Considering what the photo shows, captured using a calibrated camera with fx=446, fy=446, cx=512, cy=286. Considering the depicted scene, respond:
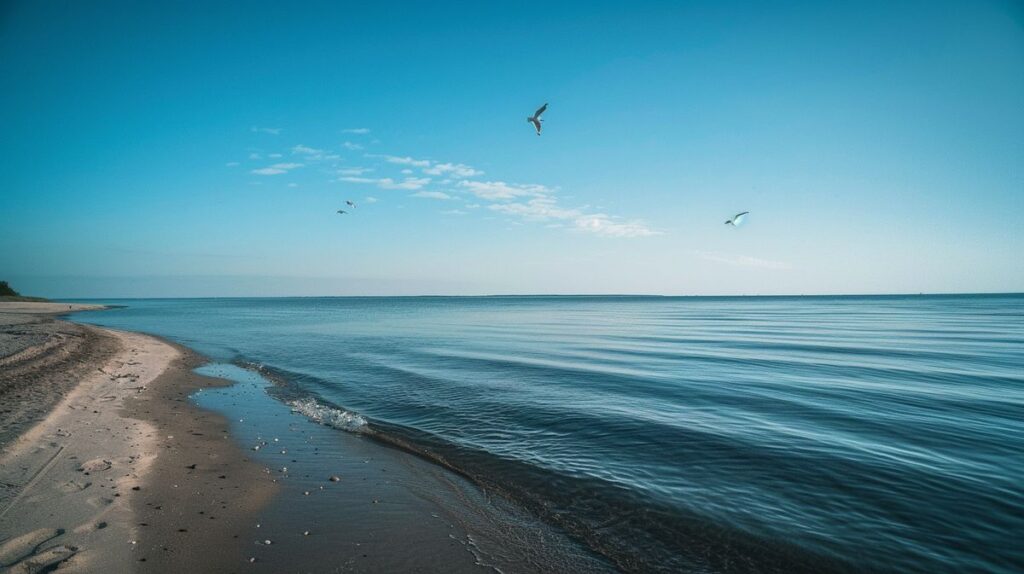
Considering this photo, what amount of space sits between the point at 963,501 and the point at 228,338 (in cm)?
4708

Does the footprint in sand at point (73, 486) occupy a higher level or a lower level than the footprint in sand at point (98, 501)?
higher

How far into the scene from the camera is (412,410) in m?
14.9

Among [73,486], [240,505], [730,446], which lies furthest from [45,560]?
[730,446]

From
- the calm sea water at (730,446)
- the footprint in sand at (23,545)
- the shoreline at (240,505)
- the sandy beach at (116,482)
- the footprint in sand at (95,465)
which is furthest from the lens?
the footprint in sand at (95,465)

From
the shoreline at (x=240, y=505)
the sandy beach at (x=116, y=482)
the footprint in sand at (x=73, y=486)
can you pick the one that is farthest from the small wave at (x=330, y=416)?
the footprint in sand at (x=73, y=486)

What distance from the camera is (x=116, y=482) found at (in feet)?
26.0

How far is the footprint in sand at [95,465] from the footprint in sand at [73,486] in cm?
62

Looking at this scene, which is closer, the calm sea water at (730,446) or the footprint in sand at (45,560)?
the footprint in sand at (45,560)

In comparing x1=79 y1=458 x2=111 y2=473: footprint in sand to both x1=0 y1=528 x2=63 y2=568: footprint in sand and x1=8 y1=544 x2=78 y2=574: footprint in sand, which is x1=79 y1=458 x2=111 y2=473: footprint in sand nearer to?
x1=0 y1=528 x2=63 y2=568: footprint in sand

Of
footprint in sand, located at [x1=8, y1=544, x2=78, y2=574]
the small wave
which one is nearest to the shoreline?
footprint in sand, located at [x1=8, y1=544, x2=78, y2=574]

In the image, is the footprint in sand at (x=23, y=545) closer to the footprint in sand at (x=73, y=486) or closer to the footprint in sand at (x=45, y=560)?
the footprint in sand at (x=45, y=560)

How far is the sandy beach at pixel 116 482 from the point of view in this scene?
5.79m

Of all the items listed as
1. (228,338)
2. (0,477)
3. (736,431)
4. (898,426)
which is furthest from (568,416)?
(228,338)

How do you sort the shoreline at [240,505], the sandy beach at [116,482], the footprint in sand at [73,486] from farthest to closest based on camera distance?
the footprint in sand at [73,486] < the shoreline at [240,505] < the sandy beach at [116,482]
